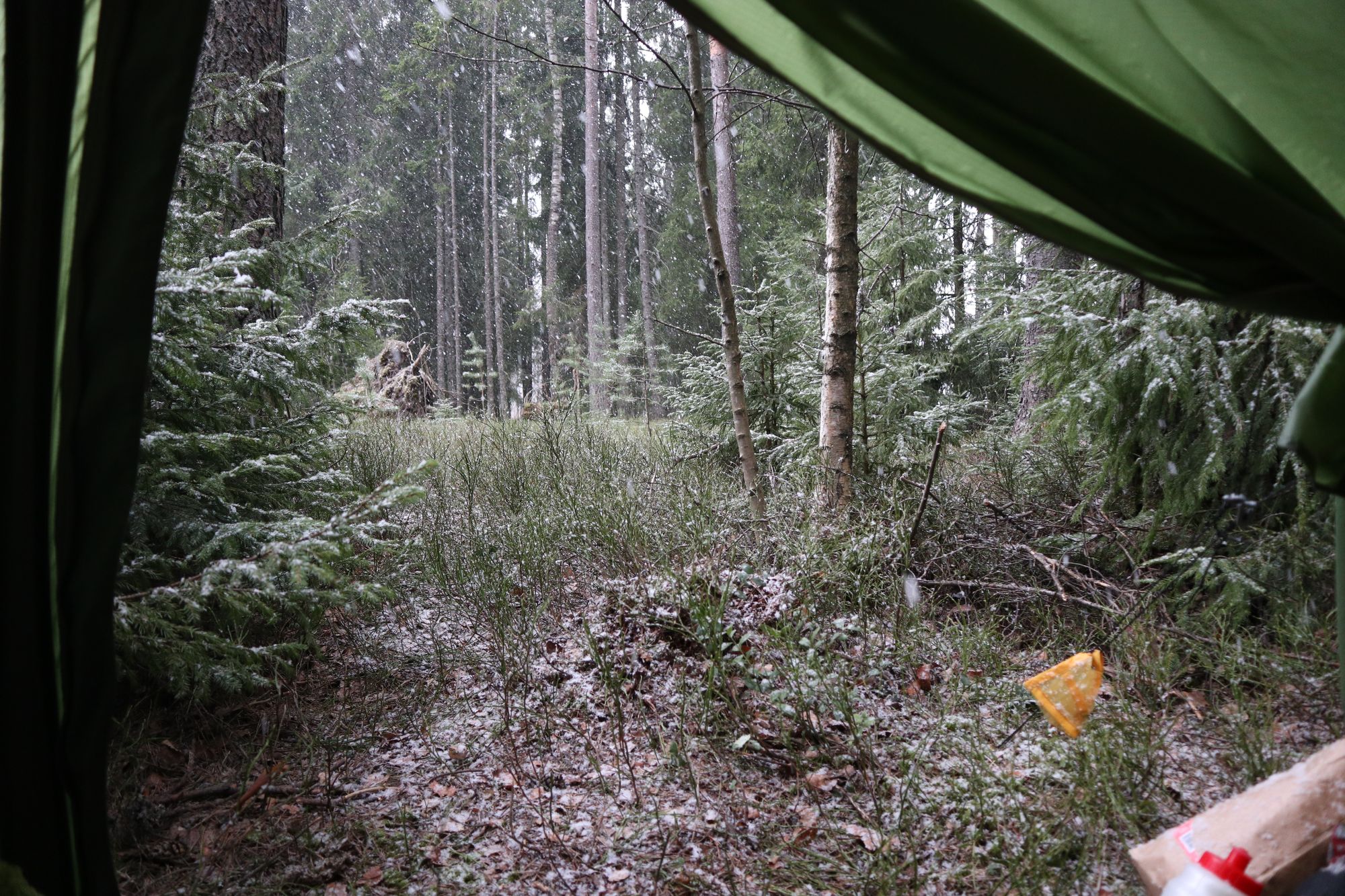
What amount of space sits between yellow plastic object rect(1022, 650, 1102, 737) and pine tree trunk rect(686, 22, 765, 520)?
1.92 meters

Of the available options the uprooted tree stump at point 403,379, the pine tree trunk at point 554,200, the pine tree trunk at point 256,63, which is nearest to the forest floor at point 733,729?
the pine tree trunk at point 256,63

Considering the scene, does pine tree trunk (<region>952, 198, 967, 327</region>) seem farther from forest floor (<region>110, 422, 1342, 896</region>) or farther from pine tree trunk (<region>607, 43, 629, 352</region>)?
pine tree trunk (<region>607, 43, 629, 352</region>)

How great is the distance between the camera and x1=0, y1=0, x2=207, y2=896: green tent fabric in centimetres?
119

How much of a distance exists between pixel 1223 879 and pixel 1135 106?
1286 mm

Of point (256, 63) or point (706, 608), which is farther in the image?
point (256, 63)

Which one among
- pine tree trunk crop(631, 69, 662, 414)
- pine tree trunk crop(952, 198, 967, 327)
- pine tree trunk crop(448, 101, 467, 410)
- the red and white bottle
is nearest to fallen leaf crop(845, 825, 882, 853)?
the red and white bottle

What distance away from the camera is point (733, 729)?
7.91 feet

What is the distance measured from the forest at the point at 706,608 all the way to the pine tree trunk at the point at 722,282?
35 mm

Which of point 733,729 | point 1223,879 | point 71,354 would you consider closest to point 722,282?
point 733,729

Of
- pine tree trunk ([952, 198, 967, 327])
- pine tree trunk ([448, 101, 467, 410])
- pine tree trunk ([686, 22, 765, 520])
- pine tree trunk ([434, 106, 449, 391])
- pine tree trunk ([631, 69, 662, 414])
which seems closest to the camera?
pine tree trunk ([686, 22, 765, 520])

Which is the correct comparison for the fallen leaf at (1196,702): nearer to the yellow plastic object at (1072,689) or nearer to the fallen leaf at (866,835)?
the yellow plastic object at (1072,689)

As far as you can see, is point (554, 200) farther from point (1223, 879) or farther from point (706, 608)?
point (1223, 879)

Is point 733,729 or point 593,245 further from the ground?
point 593,245

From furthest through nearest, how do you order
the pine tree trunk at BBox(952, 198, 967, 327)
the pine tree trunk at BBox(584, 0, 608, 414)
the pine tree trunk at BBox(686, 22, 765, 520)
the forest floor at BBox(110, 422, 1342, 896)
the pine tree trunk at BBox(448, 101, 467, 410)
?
1. the pine tree trunk at BBox(448, 101, 467, 410)
2. the pine tree trunk at BBox(584, 0, 608, 414)
3. the pine tree trunk at BBox(952, 198, 967, 327)
4. the pine tree trunk at BBox(686, 22, 765, 520)
5. the forest floor at BBox(110, 422, 1342, 896)
